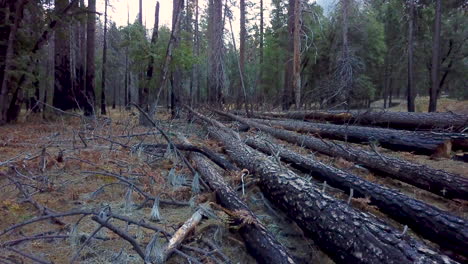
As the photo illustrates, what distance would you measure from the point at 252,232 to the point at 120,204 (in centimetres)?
166

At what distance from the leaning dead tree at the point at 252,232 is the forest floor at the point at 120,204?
4.4 inches

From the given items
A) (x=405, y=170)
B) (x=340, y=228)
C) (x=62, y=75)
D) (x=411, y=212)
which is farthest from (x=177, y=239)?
(x=62, y=75)

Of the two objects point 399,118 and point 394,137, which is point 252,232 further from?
point 399,118

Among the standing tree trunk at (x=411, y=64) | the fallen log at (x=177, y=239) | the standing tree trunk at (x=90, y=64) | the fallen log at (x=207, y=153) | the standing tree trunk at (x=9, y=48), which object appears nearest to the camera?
the fallen log at (x=177, y=239)

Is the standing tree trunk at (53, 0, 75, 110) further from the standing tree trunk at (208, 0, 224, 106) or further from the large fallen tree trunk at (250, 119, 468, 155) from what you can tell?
the large fallen tree trunk at (250, 119, 468, 155)

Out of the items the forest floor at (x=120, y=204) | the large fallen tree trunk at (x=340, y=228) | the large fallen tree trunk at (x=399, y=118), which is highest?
the large fallen tree trunk at (x=399, y=118)

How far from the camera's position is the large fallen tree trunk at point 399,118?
6.17 metres

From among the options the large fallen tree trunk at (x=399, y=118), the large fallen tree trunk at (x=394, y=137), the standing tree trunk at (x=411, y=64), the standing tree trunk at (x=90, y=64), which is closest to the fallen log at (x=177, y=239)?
the large fallen tree trunk at (x=394, y=137)

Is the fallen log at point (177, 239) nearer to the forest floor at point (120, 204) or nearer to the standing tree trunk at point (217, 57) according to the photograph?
the forest floor at point (120, 204)

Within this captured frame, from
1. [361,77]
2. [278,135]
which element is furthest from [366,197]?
[361,77]

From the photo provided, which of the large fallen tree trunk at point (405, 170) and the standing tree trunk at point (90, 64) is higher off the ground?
the standing tree trunk at point (90, 64)

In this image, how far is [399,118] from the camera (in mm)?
6996

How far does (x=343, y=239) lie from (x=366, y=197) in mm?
1311

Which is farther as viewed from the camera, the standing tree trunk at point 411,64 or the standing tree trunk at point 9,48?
the standing tree trunk at point 411,64
